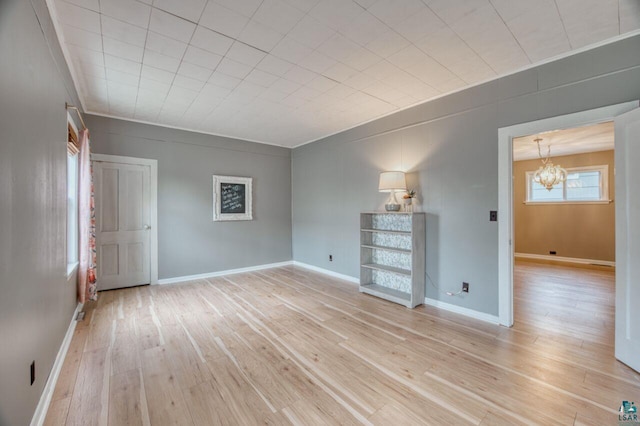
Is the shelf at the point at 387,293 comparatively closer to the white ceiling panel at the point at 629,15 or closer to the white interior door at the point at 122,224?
the white ceiling panel at the point at 629,15

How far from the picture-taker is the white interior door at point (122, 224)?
13.4ft

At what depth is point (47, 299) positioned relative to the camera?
6.20 ft

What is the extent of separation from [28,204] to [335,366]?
2313mm

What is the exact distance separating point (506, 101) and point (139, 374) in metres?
4.31

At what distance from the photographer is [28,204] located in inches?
59.4

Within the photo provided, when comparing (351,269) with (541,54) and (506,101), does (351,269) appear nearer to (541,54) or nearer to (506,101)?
(506,101)

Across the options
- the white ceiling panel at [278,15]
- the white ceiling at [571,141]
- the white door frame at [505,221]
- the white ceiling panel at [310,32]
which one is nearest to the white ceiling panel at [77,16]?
the white ceiling panel at [278,15]

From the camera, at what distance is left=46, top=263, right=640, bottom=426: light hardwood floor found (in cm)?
167

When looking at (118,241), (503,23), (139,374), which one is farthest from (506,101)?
(118,241)

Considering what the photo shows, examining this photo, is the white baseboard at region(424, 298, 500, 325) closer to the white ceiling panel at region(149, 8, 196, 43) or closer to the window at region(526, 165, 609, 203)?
the white ceiling panel at region(149, 8, 196, 43)

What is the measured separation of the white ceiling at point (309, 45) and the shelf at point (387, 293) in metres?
2.66

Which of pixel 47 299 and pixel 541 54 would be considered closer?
pixel 47 299

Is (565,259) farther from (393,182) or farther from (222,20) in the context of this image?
(222,20)

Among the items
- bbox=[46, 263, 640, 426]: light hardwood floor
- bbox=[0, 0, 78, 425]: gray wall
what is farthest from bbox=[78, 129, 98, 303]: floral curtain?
bbox=[0, 0, 78, 425]: gray wall
